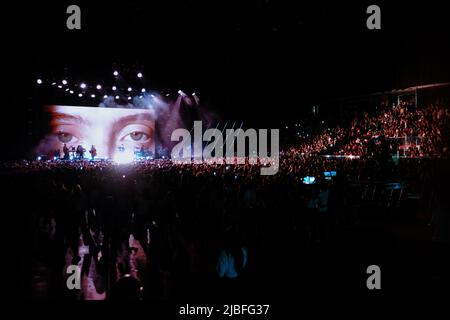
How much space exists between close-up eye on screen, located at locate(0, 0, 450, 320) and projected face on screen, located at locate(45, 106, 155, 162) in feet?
0.31

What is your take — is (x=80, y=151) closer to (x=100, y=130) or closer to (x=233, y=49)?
(x=100, y=130)

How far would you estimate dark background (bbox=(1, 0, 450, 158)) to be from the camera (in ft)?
46.5

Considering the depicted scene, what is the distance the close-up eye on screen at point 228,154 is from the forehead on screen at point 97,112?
92mm

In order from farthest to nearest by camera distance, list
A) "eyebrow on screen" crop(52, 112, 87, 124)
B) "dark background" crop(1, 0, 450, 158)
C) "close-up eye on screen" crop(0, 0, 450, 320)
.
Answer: "eyebrow on screen" crop(52, 112, 87, 124) < "dark background" crop(1, 0, 450, 158) < "close-up eye on screen" crop(0, 0, 450, 320)

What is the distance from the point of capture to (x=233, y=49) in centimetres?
1944

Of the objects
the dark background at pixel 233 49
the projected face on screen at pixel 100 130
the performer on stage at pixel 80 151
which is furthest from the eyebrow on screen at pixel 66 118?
the performer on stage at pixel 80 151

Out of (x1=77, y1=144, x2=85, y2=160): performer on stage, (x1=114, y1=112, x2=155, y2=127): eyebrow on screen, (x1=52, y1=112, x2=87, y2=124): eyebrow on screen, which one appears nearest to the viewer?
(x1=77, y1=144, x2=85, y2=160): performer on stage

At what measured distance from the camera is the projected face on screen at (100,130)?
2618cm

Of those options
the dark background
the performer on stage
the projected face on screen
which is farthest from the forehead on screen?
the performer on stage

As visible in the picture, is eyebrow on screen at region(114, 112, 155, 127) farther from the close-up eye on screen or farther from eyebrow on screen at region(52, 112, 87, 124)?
eyebrow on screen at region(52, 112, 87, 124)

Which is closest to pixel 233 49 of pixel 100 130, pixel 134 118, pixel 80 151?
pixel 134 118

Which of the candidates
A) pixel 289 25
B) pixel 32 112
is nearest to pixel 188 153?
pixel 32 112

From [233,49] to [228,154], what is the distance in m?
9.97
